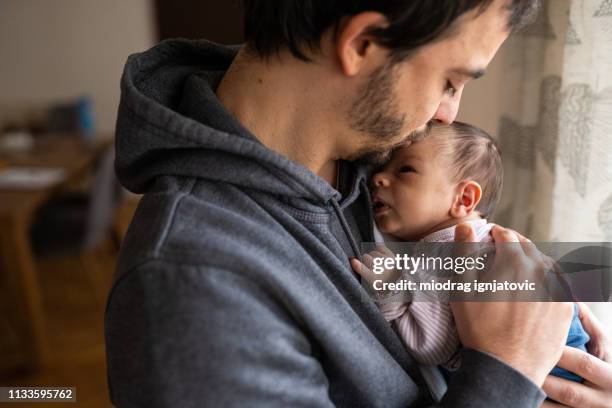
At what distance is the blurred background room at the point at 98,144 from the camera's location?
3.18 feet

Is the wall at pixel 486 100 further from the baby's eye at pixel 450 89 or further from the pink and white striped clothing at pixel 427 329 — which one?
the pink and white striped clothing at pixel 427 329

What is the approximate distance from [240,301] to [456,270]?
0.38 metres

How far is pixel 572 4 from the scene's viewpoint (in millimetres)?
929

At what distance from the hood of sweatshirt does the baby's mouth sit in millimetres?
166

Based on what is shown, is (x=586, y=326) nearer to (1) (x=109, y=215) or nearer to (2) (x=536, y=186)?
(2) (x=536, y=186)

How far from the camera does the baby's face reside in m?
0.97

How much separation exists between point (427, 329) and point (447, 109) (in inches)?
14.0

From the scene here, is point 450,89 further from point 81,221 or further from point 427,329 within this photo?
point 81,221

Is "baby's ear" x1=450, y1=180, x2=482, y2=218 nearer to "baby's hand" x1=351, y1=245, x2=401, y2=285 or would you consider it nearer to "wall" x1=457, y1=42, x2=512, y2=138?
"baby's hand" x1=351, y1=245, x2=401, y2=285

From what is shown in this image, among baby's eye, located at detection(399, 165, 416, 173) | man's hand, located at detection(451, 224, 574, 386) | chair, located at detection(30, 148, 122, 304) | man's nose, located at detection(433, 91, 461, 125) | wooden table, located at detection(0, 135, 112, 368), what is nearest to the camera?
man's hand, located at detection(451, 224, 574, 386)

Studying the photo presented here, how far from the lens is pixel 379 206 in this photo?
992 millimetres

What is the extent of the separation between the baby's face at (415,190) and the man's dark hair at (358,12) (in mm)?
267

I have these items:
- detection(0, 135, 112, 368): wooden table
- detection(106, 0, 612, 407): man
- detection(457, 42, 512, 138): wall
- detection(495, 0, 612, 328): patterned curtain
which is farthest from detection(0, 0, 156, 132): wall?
detection(106, 0, 612, 407): man

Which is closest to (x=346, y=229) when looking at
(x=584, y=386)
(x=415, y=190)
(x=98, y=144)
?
(x=415, y=190)
